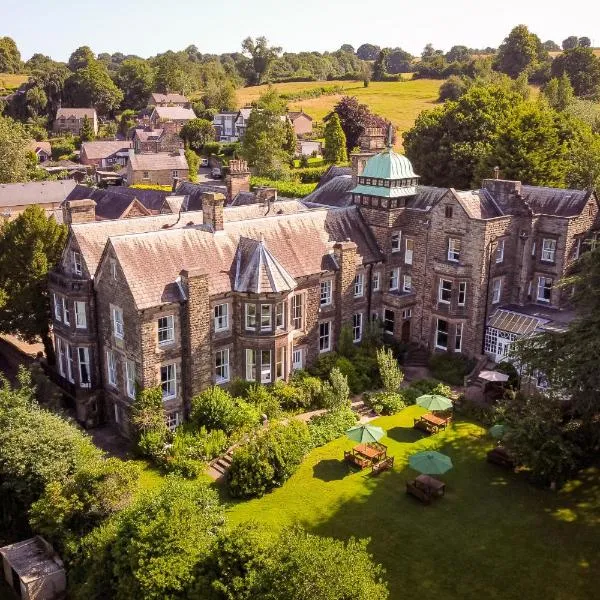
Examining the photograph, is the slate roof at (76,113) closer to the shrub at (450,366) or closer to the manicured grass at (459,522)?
the shrub at (450,366)

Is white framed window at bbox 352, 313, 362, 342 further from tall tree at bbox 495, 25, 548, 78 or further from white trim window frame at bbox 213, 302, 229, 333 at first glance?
tall tree at bbox 495, 25, 548, 78

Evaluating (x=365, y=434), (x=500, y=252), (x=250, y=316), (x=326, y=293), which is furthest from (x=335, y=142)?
(x=365, y=434)

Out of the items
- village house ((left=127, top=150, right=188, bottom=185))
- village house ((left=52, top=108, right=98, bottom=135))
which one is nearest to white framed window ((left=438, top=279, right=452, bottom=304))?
village house ((left=127, top=150, right=188, bottom=185))

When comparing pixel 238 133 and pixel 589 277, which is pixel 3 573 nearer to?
pixel 589 277

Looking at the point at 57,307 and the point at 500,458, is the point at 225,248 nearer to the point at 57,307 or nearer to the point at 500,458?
the point at 57,307

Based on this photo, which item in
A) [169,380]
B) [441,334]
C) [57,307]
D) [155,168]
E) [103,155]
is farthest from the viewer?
[103,155]

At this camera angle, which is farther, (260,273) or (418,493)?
(260,273)

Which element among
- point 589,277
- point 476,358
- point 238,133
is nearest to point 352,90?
point 238,133
